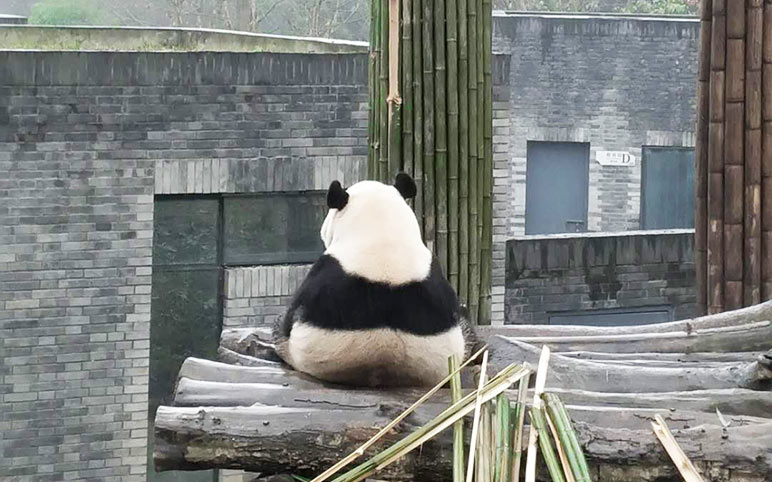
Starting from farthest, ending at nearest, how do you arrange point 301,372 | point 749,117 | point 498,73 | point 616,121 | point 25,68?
1. point 616,121
2. point 498,73
3. point 25,68
4. point 749,117
5. point 301,372

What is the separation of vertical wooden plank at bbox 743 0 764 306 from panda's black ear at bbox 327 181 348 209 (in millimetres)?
1552

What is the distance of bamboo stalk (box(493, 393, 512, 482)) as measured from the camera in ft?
7.79

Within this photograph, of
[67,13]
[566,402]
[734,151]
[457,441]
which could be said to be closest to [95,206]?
[734,151]

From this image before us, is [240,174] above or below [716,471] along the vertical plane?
above

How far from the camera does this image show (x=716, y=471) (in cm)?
242

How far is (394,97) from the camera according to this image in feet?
11.6

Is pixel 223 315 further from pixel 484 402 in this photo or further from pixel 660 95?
pixel 660 95

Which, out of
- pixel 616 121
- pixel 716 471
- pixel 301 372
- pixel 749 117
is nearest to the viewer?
pixel 716 471

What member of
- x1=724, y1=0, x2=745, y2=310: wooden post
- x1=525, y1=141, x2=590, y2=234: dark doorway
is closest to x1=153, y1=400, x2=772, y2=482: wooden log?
x1=724, y1=0, x2=745, y2=310: wooden post

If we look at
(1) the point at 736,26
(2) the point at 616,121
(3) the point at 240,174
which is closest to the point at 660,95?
(2) the point at 616,121

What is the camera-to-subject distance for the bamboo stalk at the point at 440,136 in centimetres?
360

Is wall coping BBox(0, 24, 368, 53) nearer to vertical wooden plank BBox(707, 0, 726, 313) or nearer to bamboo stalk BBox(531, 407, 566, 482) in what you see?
vertical wooden plank BBox(707, 0, 726, 313)

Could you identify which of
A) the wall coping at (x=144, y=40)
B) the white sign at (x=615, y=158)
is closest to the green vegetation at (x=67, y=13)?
the wall coping at (x=144, y=40)

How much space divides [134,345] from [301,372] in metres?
3.50
